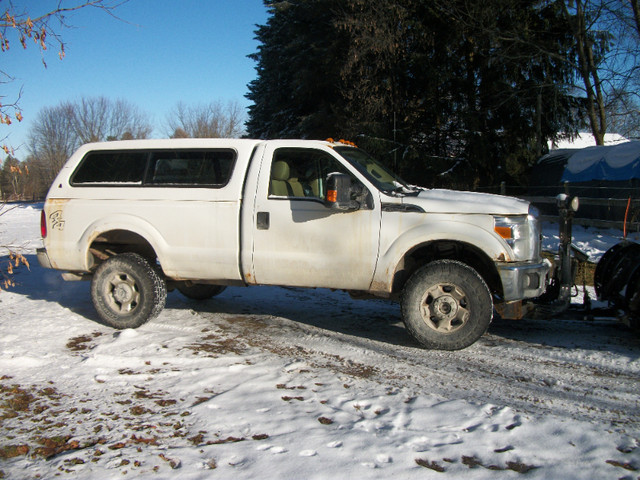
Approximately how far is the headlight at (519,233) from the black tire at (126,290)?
3675 millimetres

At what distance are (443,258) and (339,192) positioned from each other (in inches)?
54.1

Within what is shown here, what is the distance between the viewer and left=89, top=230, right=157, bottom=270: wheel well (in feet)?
20.1

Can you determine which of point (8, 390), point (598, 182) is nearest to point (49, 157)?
point (598, 182)

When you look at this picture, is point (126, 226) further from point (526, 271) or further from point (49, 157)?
point (49, 157)

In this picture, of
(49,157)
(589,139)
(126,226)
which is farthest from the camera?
(49,157)

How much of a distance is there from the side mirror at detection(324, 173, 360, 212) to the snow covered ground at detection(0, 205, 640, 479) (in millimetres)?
1450

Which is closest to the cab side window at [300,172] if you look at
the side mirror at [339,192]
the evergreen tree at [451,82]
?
the side mirror at [339,192]

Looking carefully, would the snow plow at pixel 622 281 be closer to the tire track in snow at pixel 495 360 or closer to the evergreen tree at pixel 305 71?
the tire track in snow at pixel 495 360

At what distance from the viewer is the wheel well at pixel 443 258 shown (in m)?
5.22

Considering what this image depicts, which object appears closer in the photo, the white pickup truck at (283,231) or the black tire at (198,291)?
the white pickup truck at (283,231)

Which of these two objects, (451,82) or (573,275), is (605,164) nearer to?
(451,82)

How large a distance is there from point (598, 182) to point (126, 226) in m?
15.2

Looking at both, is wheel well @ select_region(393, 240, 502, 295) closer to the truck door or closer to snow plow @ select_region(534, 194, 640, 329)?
the truck door

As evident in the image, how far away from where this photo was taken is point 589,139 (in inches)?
1364
